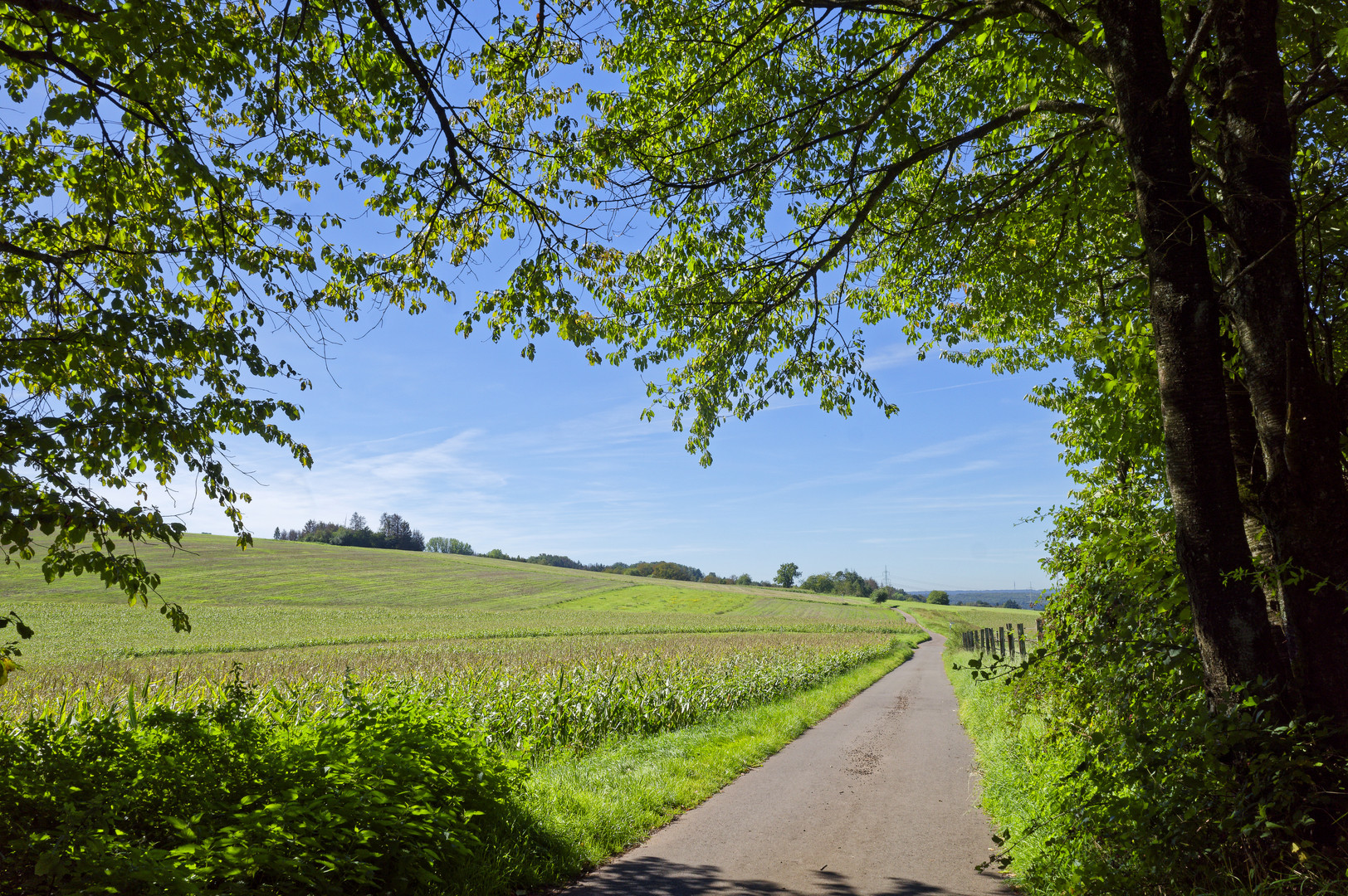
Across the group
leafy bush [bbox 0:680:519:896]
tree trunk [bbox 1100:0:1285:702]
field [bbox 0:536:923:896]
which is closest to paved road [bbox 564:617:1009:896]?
field [bbox 0:536:923:896]

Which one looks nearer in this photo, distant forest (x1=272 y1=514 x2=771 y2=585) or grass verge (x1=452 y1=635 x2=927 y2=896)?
grass verge (x1=452 y1=635 x2=927 y2=896)

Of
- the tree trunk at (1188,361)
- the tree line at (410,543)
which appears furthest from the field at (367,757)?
the tree line at (410,543)

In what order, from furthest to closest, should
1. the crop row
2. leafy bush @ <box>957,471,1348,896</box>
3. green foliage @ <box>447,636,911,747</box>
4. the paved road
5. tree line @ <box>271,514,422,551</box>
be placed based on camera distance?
tree line @ <box>271,514,422,551</box>
green foliage @ <box>447,636,911,747</box>
the crop row
the paved road
leafy bush @ <box>957,471,1348,896</box>

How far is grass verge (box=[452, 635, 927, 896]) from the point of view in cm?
586

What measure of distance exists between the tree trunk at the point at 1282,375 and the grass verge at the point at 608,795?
226 inches

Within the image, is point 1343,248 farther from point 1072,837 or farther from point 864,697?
point 864,697

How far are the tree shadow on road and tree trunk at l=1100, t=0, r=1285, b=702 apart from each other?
2847 mm

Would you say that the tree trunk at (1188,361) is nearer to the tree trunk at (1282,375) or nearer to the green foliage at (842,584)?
the tree trunk at (1282,375)

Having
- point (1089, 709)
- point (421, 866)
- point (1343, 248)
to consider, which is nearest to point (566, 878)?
point (421, 866)

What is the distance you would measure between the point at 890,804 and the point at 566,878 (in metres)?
4.18

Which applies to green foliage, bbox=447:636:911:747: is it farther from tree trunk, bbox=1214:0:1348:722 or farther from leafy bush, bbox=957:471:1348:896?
tree trunk, bbox=1214:0:1348:722

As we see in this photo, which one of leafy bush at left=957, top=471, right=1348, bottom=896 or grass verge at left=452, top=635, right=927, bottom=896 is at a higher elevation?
leafy bush at left=957, top=471, right=1348, bottom=896

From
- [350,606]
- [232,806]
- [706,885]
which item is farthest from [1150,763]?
[350,606]

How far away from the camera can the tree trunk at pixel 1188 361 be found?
177 inches
